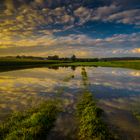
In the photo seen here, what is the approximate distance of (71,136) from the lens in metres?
13.5

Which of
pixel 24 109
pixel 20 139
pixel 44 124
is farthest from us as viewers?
pixel 24 109

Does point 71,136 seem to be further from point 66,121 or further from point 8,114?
point 8,114

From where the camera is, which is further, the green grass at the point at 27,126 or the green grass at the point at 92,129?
the green grass at the point at 92,129

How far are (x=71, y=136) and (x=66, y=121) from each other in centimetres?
289

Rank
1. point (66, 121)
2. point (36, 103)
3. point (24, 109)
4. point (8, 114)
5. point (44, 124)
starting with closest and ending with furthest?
point (44, 124) → point (66, 121) → point (8, 114) → point (24, 109) → point (36, 103)

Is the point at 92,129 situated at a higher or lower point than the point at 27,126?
lower

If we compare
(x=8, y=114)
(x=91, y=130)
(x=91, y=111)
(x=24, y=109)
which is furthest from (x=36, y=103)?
(x=91, y=130)

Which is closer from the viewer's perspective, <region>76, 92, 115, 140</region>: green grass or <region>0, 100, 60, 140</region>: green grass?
<region>0, 100, 60, 140</region>: green grass

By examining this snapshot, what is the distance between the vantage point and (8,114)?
17750 mm

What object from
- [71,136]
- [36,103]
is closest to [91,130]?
[71,136]

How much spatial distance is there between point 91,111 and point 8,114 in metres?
6.23

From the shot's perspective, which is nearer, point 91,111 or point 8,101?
point 91,111

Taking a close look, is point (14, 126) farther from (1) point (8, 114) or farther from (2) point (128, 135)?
(2) point (128, 135)

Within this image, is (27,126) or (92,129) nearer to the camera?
(92,129)
